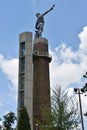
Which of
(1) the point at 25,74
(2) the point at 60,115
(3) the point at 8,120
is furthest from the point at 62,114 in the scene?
(3) the point at 8,120

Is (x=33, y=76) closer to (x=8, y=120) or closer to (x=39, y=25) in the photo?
(x=39, y=25)

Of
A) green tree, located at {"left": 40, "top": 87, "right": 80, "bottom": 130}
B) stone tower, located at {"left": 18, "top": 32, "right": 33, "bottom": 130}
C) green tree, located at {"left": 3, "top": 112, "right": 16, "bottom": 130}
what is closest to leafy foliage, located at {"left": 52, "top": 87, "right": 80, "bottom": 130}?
green tree, located at {"left": 40, "top": 87, "right": 80, "bottom": 130}

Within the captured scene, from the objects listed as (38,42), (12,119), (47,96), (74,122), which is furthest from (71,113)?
(12,119)

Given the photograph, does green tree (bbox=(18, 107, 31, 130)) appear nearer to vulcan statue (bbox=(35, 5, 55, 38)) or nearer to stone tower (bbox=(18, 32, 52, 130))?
stone tower (bbox=(18, 32, 52, 130))

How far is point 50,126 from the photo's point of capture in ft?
114

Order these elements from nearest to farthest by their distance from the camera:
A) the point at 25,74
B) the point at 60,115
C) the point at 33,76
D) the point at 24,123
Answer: the point at 60,115 → the point at 24,123 → the point at 25,74 → the point at 33,76

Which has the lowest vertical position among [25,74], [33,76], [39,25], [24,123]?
[24,123]

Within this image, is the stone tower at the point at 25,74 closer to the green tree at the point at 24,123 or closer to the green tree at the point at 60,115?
the green tree at the point at 24,123

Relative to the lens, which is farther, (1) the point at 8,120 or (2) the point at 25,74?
(1) the point at 8,120

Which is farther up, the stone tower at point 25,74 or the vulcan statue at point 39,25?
the vulcan statue at point 39,25

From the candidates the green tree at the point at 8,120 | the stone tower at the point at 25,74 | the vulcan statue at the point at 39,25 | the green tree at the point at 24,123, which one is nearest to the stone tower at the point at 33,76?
the stone tower at the point at 25,74

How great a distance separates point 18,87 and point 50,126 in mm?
37936

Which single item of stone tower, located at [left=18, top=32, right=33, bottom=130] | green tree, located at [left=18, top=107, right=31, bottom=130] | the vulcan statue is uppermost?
the vulcan statue

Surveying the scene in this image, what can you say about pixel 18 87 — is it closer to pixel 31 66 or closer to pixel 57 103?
pixel 31 66
